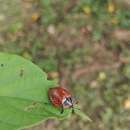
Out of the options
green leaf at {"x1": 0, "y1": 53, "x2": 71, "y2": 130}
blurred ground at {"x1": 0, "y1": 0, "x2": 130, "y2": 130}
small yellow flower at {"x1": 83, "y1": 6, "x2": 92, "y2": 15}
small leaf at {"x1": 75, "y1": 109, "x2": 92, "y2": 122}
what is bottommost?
small leaf at {"x1": 75, "y1": 109, "x2": 92, "y2": 122}

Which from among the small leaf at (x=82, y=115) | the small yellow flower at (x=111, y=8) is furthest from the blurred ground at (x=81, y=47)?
the small leaf at (x=82, y=115)

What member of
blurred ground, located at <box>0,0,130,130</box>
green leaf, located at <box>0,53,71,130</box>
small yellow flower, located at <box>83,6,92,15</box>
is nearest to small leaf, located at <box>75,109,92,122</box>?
green leaf, located at <box>0,53,71,130</box>

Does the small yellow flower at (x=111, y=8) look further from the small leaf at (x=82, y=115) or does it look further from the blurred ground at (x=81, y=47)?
the small leaf at (x=82, y=115)

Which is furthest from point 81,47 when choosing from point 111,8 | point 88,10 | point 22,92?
point 22,92

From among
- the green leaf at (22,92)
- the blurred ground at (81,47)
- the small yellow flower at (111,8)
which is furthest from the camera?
the small yellow flower at (111,8)

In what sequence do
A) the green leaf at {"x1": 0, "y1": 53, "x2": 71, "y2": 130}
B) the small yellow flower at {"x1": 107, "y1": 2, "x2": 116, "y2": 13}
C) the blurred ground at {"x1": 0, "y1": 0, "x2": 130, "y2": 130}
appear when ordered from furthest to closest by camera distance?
the small yellow flower at {"x1": 107, "y1": 2, "x2": 116, "y2": 13} → the blurred ground at {"x1": 0, "y1": 0, "x2": 130, "y2": 130} → the green leaf at {"x1": 0, "y1": 53, "x2": 71, "y2": 130}

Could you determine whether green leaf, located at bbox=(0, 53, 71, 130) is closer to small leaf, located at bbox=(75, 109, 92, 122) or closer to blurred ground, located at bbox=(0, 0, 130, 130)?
small leaf, located at bbox=(75, 109, 92, 122)

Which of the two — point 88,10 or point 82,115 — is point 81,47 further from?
point 82,115
